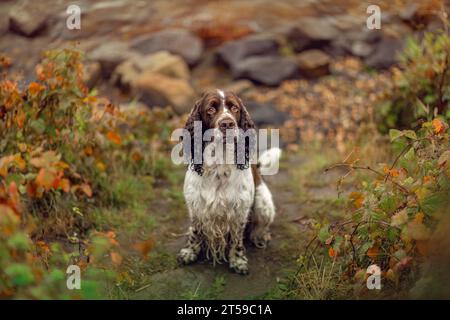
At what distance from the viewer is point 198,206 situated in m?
4.04

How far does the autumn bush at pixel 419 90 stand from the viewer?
5.28 meters

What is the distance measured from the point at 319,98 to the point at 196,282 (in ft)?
17.8

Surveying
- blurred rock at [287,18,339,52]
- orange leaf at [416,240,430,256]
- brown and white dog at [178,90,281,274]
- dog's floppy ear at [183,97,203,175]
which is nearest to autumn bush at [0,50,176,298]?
brown and white dog at [178,90,281,274]

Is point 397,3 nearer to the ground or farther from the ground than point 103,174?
farther from the ground

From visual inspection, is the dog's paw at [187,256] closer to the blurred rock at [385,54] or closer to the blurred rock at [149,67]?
the blurred rock at [149,67]

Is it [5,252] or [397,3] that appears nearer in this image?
[5,252]

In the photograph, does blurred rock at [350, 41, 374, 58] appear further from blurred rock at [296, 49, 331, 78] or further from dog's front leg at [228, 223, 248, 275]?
dog's front leg at [228, 223, 248, 275]

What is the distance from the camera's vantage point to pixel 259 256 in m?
4.40

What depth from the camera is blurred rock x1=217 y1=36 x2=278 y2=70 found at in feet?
30.3

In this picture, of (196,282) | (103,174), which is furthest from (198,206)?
(103,174)

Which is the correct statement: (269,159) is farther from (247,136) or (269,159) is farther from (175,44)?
(175,44)

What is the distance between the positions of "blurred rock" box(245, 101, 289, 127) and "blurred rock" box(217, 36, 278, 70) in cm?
125

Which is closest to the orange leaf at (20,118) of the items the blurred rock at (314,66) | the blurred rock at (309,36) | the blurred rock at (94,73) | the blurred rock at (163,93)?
the blurred rock at (163,93)

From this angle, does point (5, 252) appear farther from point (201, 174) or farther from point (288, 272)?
point (288, 272)
